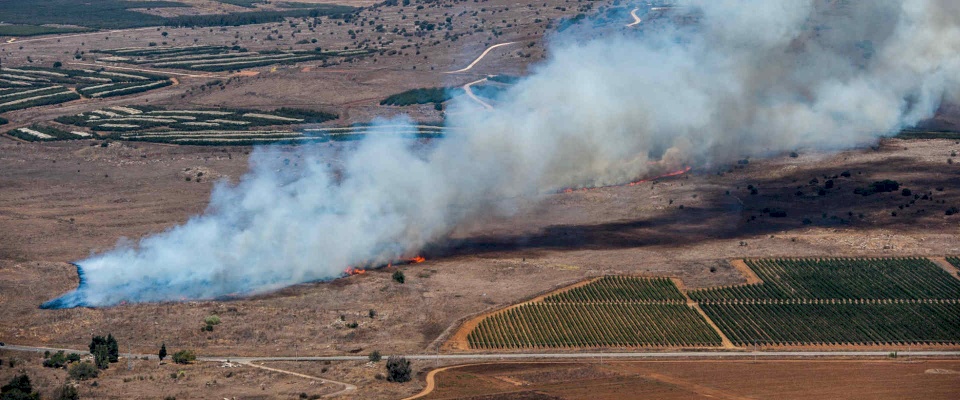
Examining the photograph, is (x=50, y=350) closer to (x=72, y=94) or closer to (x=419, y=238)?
(x=419, y=238)

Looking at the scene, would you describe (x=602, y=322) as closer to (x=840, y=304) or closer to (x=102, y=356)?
(x=840, y=304)

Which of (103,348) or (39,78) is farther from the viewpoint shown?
(39,78)

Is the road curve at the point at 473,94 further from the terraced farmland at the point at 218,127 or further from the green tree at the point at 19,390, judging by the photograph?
the green tree at the point at 19,390

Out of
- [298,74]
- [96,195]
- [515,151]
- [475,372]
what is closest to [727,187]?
[515,151]

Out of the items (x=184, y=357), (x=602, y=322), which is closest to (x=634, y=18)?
(x=602, y=322)

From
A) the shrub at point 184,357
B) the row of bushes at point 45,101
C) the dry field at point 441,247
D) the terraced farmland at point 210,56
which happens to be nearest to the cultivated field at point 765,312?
the dry field at point 441,247

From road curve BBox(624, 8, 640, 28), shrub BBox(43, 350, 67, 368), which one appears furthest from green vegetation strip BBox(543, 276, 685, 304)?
road curve BBox(624, 8, 640, 28)
